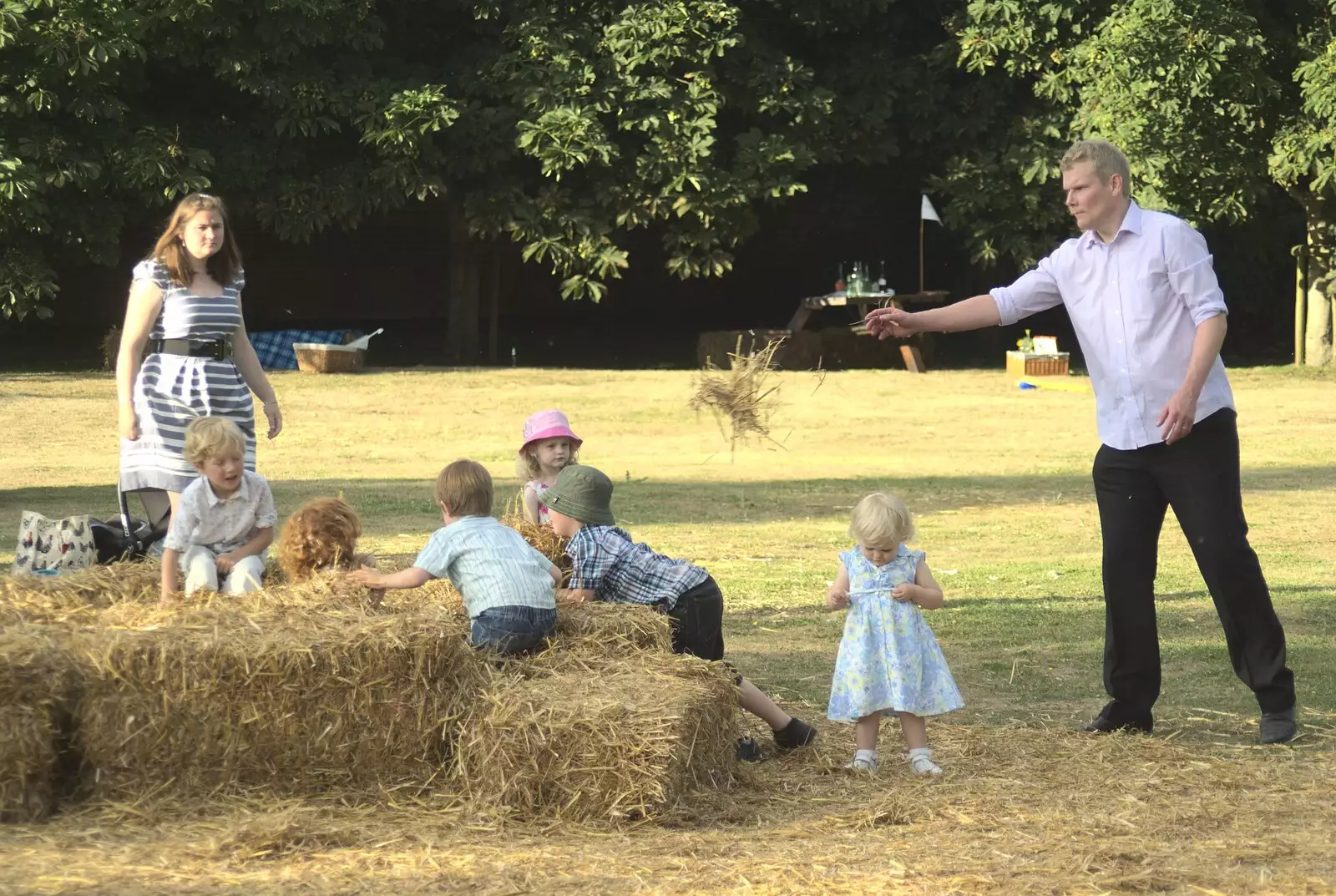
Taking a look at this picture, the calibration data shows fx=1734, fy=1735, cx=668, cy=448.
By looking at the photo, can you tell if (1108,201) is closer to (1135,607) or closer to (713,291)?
(1135,607)

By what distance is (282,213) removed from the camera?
2391cm

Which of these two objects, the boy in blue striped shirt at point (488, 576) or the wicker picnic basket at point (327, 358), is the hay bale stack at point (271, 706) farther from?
the wicker picnic basket at point (327, 358)

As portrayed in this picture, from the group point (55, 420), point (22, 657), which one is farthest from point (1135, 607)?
point (55, 420)

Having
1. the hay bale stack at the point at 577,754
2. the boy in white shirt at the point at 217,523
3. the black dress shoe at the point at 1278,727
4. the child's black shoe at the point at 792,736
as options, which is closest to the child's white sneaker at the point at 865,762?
the child's black shoe at the point at 792,736

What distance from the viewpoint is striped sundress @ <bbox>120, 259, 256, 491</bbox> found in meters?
6.47

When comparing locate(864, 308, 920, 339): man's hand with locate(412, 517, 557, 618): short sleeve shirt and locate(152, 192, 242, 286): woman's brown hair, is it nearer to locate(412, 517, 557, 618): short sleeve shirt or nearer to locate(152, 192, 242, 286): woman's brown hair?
locate(412, 517, 557, 618): short sleeve shirt

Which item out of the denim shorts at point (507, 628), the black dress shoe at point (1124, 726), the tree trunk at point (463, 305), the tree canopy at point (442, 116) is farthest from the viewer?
the tree trunk at point (463, 305)

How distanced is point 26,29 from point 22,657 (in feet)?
62.5

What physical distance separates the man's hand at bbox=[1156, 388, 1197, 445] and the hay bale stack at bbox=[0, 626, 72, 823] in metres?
3.50

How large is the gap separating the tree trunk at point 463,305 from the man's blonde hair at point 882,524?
20.6 meters

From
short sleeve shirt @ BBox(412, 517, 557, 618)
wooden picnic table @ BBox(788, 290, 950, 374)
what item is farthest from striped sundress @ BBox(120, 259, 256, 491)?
wooden picnic table @ BBox(788, 290, 950, 374)

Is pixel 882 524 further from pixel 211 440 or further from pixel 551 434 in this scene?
pixel 211 440

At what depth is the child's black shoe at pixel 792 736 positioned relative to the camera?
5.78m

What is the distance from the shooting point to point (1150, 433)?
5930mm
